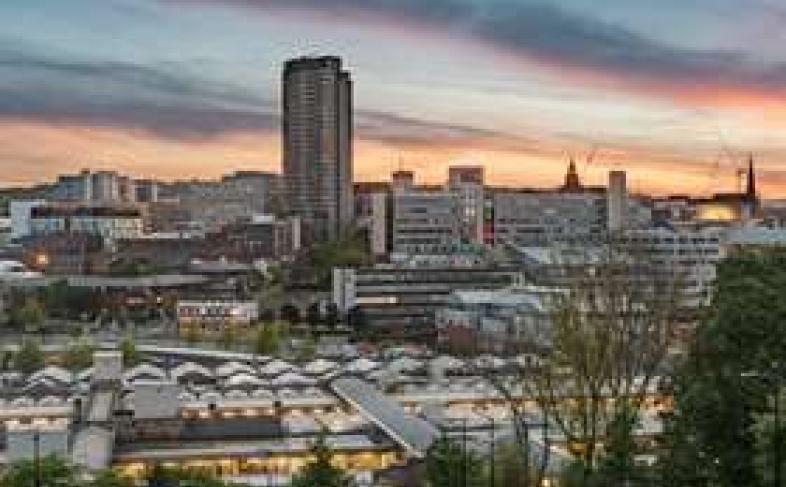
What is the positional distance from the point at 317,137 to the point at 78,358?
42649 millimetres

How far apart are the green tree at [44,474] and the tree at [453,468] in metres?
2.85

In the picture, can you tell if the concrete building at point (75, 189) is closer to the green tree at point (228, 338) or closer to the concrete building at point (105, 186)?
the concrete building at point (105, 186)

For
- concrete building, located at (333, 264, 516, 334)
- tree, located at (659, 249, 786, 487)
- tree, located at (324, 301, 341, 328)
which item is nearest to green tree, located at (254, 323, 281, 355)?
tree, located at (324, 301, 341, 328)

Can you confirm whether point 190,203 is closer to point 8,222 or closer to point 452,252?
point 8,222

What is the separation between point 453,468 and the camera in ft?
34.0

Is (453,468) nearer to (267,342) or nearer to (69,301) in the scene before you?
(267,342)

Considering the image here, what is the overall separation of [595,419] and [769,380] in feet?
12.0

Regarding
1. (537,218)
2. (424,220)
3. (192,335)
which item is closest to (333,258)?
(424,220)

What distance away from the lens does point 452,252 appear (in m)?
42.9

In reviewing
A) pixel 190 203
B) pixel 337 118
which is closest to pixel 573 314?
pixel 337 118

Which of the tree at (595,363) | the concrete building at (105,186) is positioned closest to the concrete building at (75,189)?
the concrete building at (105,186)

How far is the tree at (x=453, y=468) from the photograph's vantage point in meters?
10.3

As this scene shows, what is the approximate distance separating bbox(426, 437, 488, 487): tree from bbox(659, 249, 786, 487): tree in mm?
2763

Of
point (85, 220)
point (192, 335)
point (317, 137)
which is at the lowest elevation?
point (192, 335)
